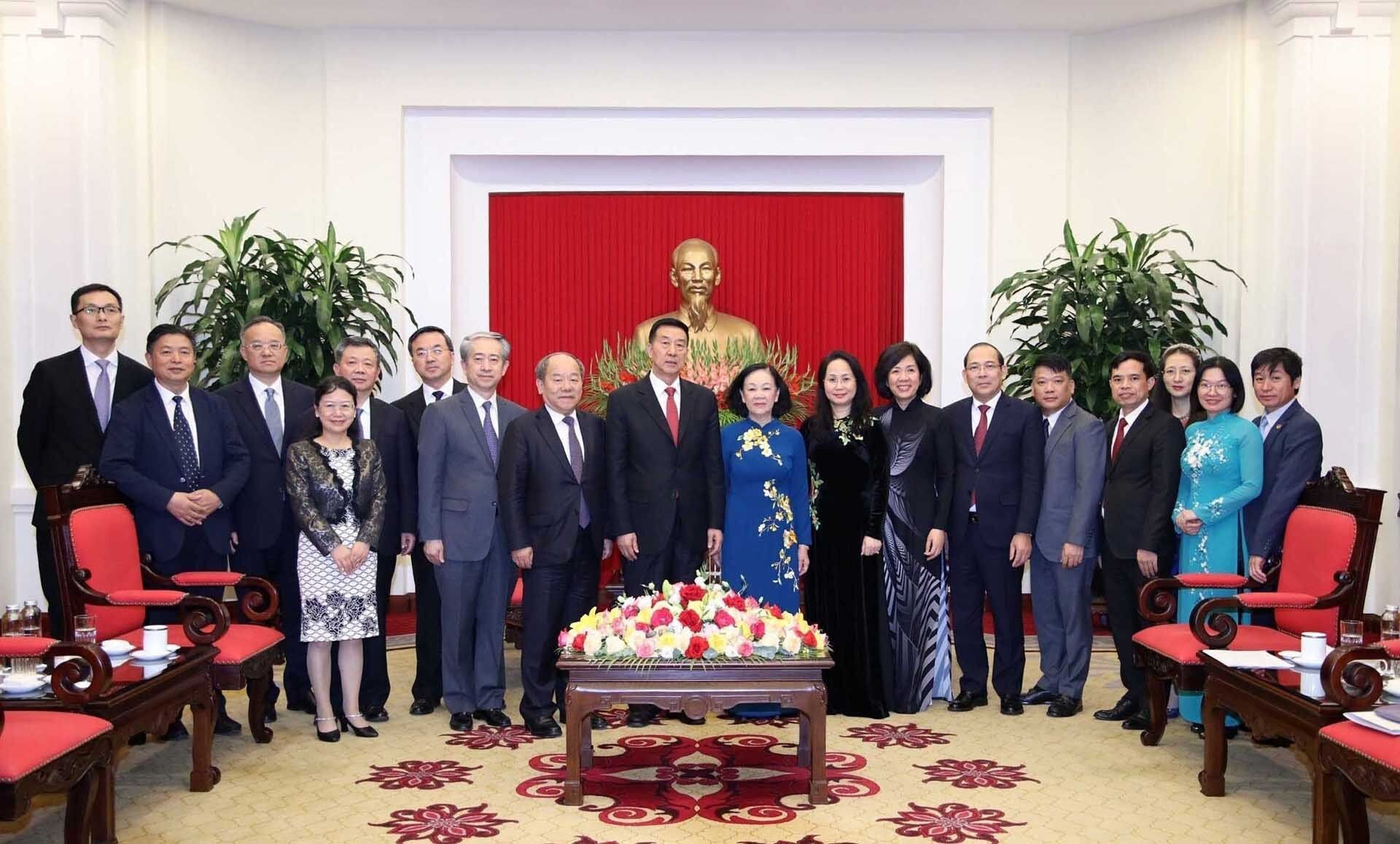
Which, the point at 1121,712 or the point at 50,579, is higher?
the point at 50,579

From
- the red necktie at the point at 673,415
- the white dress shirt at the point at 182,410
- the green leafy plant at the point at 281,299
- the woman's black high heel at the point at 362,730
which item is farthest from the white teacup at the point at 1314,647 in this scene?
the green leafy plant at the point at 281,299

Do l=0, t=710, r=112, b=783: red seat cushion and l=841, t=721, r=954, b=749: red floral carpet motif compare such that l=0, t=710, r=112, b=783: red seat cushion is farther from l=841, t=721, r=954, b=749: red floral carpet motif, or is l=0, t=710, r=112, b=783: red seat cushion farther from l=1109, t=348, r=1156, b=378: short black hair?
l=1109, t=348, r=1156, b=378: short black hair

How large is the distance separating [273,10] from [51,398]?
3.13 meters

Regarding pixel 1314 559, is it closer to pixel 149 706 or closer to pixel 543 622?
pixel 543 622

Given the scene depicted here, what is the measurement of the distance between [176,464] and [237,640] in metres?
0.72

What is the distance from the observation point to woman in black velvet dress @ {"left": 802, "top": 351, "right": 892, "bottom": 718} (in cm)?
476

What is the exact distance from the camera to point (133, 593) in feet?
13.5

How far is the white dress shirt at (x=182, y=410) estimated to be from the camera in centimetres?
453

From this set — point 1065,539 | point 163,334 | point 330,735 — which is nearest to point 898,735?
point 1065,539

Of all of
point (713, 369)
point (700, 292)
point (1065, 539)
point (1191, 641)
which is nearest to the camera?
point (1191, 641)

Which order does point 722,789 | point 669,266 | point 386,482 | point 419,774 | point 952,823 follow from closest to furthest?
point 952,823, point 722,789, point 419,774, point 386,482, point 669,266

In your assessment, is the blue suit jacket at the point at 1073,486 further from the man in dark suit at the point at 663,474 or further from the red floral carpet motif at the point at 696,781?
the red floral carpet motif at the point at 696,781

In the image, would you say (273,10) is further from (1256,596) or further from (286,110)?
(1256,596)

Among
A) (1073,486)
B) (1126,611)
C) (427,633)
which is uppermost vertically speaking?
(1073,486)
